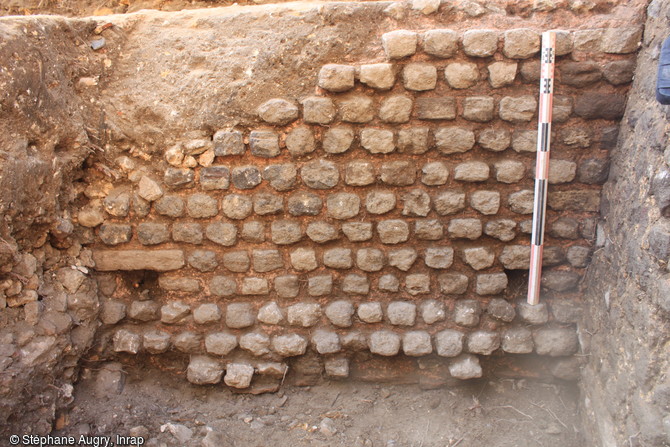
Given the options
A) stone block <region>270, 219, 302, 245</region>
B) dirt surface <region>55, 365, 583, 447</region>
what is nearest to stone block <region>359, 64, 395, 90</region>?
stone block <region>270, 219, 302, 245</region>

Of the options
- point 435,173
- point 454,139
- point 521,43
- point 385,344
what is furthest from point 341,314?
point 521,43

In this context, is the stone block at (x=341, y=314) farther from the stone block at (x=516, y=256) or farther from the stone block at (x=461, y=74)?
the stone block at (x=461, y=74)

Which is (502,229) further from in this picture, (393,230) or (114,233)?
(114,233)

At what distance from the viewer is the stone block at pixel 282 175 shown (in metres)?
3.03

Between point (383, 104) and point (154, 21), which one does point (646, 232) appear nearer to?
point (383, 104)

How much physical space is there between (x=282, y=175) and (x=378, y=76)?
29.7 inches

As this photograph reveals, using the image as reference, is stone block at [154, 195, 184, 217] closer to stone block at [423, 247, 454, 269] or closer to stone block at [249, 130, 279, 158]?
stone block at [249, 130, 279, 158]

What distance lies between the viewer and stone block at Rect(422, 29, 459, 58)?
2.88 m

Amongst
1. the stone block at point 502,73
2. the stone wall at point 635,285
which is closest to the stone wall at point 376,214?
the stone block at point 502,73

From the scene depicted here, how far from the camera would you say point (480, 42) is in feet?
9.39

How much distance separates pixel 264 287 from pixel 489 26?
76.1 inches

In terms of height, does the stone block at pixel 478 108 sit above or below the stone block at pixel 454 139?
above

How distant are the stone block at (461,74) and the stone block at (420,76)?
0.27 feet

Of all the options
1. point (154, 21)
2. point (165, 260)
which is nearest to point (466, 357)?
point (165, 260)
